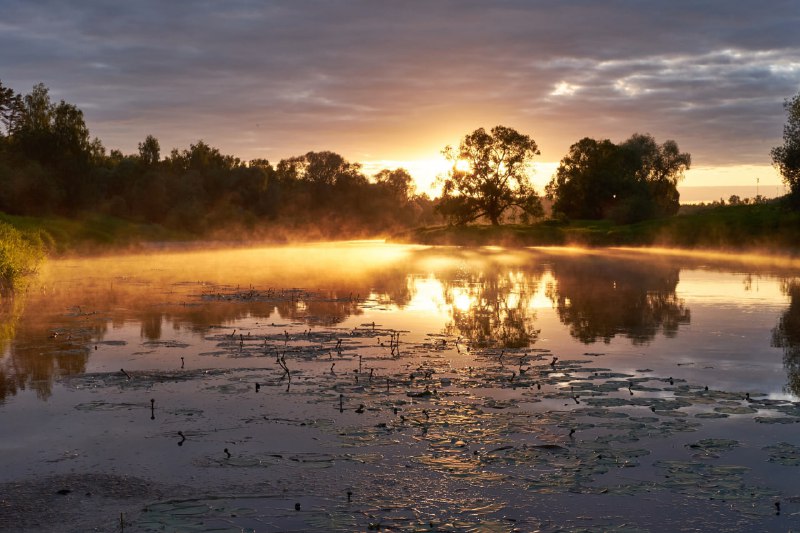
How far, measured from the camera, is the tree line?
343ft

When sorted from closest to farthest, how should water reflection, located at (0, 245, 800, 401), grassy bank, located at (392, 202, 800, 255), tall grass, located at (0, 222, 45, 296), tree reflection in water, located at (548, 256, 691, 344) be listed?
water reflection, located at (0, 245, 800, 401), tree reflection in water, located at (548, 256, 691, 344), tall grass, located at (0, 222, 45, 296), grassy bank, located at (392, 202, 800, 255)

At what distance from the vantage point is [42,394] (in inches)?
644

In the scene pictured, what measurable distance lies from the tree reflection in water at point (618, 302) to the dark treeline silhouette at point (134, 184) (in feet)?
238

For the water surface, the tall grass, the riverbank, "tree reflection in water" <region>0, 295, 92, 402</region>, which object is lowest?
the water surface

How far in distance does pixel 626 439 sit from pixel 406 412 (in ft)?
13.3

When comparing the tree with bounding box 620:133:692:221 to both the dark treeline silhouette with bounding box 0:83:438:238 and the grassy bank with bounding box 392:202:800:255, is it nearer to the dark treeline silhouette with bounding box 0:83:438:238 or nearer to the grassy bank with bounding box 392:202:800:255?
the grassy bank with bounding box 392:202:800:255

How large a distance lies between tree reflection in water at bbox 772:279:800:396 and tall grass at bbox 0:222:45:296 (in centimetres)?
3166

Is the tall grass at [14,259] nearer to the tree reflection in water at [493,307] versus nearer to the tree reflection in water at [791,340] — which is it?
the tree reflection in water at [493,307]

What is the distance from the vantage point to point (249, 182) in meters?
172

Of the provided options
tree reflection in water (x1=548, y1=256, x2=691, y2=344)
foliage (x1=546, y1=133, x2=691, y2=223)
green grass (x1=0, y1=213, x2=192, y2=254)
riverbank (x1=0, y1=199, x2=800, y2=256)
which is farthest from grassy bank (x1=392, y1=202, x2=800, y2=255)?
green grass (x1=0, y1=213, x2=192, y2=254)

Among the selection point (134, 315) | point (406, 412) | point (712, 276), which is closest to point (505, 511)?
point (406, 412)

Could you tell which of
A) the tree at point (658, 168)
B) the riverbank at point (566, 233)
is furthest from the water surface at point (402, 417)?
the tree at point (658, 168)

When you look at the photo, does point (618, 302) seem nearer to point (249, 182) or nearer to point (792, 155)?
point (792, 155)

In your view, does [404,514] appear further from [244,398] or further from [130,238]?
[130,238]
